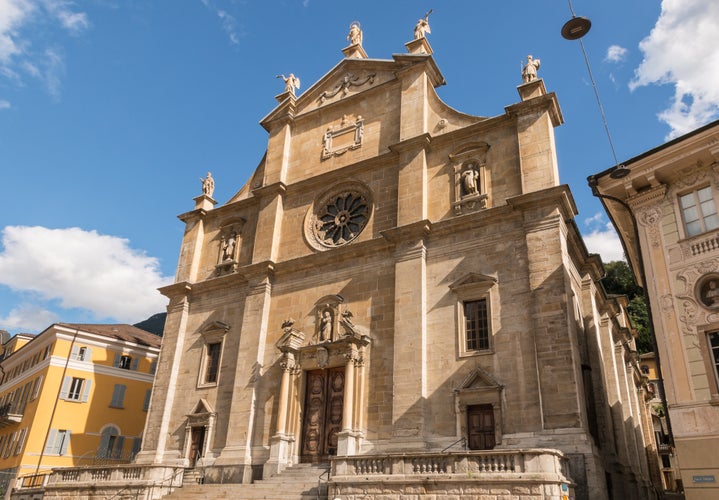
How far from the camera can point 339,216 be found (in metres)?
25.1

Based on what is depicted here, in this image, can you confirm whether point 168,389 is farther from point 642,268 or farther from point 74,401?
point 642,268

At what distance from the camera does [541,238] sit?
62.4 ft

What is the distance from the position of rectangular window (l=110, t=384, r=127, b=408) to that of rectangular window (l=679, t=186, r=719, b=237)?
31566 mm

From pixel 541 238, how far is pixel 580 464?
7.03 m

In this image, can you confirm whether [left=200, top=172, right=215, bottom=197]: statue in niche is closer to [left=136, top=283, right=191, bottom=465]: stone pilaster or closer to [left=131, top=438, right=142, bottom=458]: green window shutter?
[left=136, top=283, right=191, bottom=465]: stone pilaster

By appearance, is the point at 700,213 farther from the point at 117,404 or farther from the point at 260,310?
the point at 117,404

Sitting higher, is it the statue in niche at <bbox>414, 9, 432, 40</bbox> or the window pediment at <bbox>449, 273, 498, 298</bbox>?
the statue in niche at <bbox>414, 9, 432, 40</bbox>

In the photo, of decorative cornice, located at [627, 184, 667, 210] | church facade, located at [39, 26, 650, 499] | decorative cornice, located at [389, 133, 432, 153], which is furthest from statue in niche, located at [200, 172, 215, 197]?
decorative cornice, located at [627, 184, 667, 210]

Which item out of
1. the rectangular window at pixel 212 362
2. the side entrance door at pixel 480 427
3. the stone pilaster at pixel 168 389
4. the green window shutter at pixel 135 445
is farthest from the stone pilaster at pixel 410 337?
the green window shutter at pixel 135 445

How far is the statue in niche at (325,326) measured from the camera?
875 inches

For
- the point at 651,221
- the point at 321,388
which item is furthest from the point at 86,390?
the point at 651,221

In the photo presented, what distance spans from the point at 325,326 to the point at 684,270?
501 inches

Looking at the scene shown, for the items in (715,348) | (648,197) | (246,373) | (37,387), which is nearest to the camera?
(715,348)

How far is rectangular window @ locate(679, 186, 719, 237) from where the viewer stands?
14.0 metres
